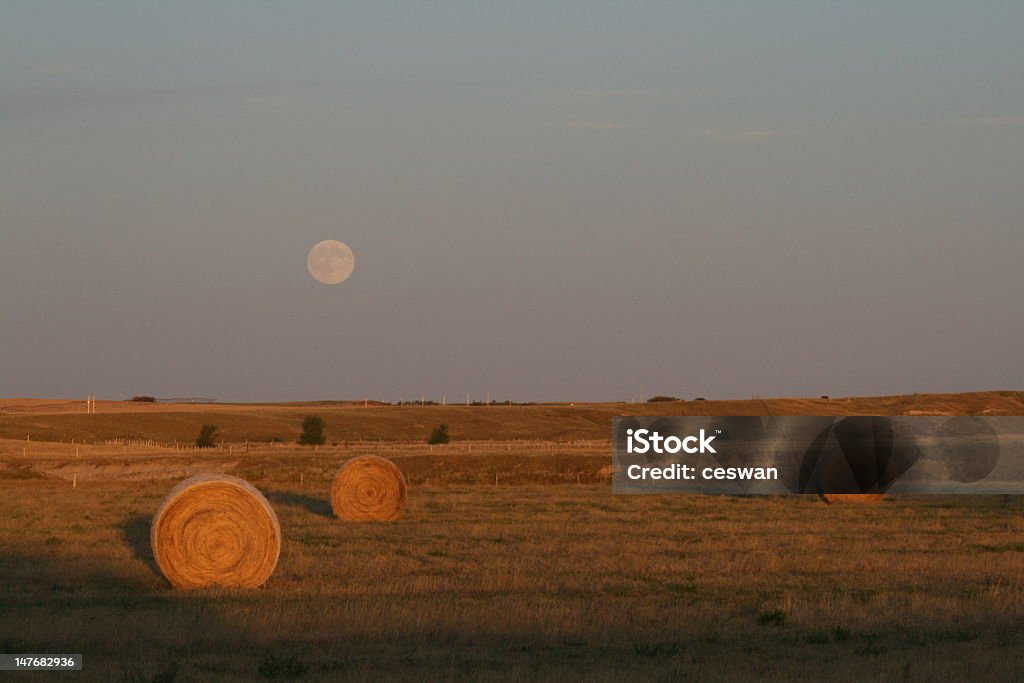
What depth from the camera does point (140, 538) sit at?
2622 centimetres

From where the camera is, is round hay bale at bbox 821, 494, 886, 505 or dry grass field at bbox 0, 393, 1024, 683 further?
round hay bale at bbox 821, 494, 886, 505

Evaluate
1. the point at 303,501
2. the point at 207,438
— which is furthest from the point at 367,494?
the point at 207,438

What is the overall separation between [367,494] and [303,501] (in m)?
6.07

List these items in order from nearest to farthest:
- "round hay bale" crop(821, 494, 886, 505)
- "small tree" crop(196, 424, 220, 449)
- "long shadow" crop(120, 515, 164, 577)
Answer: "long shadow" crop(120, 515, 164, 577) → "round hay bale" crop(821, 494, 886, 505) → "small tree" crop(196, 424, 220, 449)

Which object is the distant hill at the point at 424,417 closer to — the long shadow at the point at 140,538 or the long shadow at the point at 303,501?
the long shadow at the point at 303,501

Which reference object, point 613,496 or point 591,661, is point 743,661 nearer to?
point 591,661

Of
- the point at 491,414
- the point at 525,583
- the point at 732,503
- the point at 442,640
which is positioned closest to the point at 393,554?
the point at 525,583

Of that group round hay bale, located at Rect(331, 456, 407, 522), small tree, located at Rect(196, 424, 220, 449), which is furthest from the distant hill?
round hay bale, located at Rect(331, 456, 407, 522)

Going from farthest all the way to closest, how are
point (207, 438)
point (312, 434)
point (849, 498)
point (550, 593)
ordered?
point (312, 434) → point (207, 438) → point (849, 498) → point (550, 593)

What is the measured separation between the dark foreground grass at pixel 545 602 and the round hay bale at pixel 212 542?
524mm

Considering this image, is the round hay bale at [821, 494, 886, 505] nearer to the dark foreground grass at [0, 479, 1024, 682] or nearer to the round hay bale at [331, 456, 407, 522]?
the dark foreground grass at [0, 479, 1024, 682]

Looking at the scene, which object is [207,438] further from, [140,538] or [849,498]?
[140,538]

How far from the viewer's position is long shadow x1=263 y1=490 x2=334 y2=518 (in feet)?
115

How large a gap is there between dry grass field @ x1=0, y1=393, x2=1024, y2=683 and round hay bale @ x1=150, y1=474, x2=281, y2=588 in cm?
46
